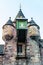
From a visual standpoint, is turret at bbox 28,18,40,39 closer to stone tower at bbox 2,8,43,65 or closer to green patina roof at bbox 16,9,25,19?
stone tower at bbox 2,8,43,65

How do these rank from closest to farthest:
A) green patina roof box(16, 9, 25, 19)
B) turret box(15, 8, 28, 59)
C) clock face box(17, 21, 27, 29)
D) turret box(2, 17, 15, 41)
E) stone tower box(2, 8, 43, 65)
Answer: stone tower box(2, 8, 43, 65) < turret box(15, 8, 28, 59) < turret box(2, 17, 15, 41) < clock face box(17, 21, 27, 29) < green patina roof box(16, 9, 25, 19)

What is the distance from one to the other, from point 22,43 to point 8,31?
169 cm

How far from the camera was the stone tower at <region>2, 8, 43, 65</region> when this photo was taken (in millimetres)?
18812

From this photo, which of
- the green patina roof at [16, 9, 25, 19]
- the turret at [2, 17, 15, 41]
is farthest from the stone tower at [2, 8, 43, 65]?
the green patina roof at [16, 9, 25, 19]

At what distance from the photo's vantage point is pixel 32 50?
19.2 meters

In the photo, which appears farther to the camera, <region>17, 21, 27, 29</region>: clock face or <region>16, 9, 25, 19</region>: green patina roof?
<region>16, 9, 25, 19</region>: green patina roof

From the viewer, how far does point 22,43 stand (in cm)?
1962

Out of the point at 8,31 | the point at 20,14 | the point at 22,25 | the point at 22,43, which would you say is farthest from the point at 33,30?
the point at 20,14

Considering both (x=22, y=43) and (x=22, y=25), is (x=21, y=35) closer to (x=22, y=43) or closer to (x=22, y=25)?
(x=22, y=43)

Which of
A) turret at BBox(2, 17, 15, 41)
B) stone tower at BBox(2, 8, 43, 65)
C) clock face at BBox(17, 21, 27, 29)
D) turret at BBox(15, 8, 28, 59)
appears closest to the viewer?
stone tower at BBox(2, 8, 43, 65)

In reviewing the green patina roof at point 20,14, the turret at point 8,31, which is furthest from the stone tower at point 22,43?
the green patina roof at point 20,14

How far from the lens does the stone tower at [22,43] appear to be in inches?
741

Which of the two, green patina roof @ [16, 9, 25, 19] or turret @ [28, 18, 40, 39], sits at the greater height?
green patina roof @ [16, 9, 25, 19]

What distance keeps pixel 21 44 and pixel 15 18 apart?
9.00 ft
